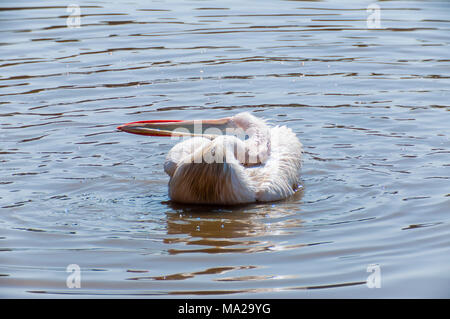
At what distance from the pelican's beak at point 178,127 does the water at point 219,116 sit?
1.30ft

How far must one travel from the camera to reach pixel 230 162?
18.4ft

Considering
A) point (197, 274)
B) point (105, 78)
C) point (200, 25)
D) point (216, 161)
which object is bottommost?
point (197, 274)

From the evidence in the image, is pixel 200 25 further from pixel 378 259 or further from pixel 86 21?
pixel 378 259

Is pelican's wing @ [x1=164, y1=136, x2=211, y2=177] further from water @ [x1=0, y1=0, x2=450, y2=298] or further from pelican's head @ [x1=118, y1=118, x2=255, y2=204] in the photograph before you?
water @ [x1=0, y1=0, x2=450, y2=298]

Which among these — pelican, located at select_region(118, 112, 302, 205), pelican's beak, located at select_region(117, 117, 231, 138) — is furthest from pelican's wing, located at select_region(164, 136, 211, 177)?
pelican's beak, located at select_region(117, 117, 231, 138)

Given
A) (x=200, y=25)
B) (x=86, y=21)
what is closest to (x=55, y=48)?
(x=86, y=21)

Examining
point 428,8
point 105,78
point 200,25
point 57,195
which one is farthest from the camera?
point 428,8

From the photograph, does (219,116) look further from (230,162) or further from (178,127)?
(230,162)

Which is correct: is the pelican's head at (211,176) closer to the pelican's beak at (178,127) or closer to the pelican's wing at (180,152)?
the pelican's wing at (180,152)

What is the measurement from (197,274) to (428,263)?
1361 millimetres

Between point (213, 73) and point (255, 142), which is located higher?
point (213, 73)

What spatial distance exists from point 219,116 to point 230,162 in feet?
7.48

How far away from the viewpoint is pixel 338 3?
1284 centimetres

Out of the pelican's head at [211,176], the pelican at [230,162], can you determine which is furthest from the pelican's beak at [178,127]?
the pelican's head at [211,176]
